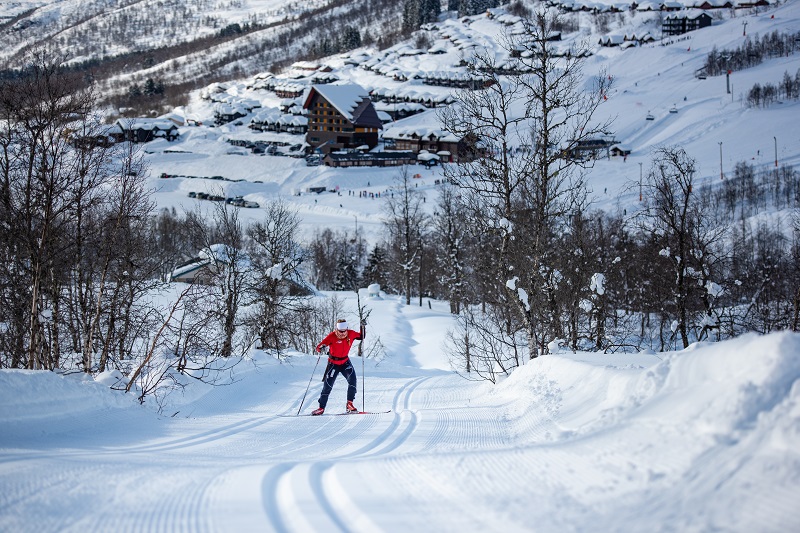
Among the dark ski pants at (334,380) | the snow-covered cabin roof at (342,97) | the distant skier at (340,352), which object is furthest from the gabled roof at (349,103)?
the dark ski pants at (334,380)

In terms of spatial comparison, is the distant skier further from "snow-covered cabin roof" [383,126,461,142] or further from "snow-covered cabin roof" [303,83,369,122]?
"snow-covered cabin roof" [303,83,369,122]

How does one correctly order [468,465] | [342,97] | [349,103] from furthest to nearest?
[342,97] → [349,103] → [468,465]

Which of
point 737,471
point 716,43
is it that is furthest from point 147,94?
point 737,471

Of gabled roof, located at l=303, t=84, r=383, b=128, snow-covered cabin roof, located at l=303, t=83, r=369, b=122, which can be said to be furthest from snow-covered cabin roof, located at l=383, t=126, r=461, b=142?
snow-covered cabin roof, located at l=303, t=83, r=369, b=122

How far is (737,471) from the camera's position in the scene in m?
3.35

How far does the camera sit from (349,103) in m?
101

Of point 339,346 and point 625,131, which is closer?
point 339,346

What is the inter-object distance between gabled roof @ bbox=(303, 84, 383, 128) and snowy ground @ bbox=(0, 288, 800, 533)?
95.4 metres

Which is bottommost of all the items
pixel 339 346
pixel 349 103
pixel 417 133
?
pixel 339 346

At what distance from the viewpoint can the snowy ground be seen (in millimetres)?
3365

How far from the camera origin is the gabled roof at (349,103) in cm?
9881

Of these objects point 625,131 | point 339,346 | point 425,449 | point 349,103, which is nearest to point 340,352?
point 339,346

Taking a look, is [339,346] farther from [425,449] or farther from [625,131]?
[625,131]

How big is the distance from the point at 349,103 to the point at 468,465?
101356 millimetres
